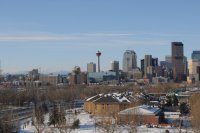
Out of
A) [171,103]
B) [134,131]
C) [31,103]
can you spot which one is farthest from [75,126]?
[31,103]

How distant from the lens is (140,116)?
1672 inches

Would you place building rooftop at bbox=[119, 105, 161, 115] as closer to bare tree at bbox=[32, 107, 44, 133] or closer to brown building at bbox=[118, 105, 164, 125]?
brown building at bbox=[118, 105, 164, 125]

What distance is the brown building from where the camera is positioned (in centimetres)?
4156

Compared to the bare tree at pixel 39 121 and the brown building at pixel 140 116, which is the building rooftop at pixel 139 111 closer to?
the brown building at pixel 140 116

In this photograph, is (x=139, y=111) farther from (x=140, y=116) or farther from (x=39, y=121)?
(x=39, y=121)

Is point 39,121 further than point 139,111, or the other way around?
point 139,111

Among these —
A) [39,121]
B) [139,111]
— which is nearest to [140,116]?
[139,111]

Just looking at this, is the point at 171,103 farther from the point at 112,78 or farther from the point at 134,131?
the point at 112,78

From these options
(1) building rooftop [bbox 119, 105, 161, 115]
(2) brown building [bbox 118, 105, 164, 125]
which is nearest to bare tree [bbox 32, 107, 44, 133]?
(2) brown building [bbox 118, 105, 164, 125]

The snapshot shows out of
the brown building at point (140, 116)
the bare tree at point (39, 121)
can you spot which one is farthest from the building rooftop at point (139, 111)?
the bare tree at point (39, 121)

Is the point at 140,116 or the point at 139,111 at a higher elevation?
the point at 139,111

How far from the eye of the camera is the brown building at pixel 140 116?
136ft

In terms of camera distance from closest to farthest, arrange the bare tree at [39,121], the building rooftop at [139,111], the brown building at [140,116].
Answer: the bare tree at [39,121] → the brown building at [140,116] → the building rooftop at [139,111]

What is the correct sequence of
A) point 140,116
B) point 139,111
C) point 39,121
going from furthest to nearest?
point 139,111 < point 140,116 < point 39,121
